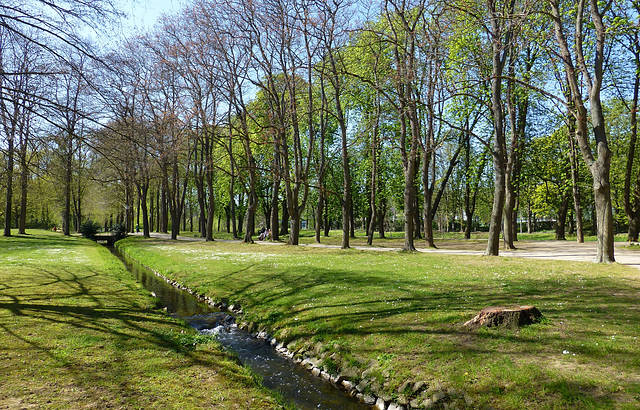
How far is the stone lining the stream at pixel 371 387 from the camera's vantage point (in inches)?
223

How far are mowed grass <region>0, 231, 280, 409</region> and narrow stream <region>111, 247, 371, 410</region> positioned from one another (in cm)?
77

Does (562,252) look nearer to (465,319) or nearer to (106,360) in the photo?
(465,319)

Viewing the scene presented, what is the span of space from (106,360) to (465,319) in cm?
701

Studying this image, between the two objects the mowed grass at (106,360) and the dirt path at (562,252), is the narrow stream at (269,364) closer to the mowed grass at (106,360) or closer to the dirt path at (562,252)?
the mowed grass at (106,360)

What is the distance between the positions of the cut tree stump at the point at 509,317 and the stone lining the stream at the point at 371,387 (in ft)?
6.93

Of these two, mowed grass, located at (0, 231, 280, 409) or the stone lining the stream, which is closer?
mowed grass, located at (0, 231, 280, 409)

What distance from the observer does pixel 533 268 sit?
1395 cm

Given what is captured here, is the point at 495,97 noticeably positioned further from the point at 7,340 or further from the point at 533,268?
the point at 7,340

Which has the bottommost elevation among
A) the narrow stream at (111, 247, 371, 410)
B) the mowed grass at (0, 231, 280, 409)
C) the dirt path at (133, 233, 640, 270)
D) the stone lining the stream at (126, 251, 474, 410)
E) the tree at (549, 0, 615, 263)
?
the narrow stream at (111, 247, 371, 410)

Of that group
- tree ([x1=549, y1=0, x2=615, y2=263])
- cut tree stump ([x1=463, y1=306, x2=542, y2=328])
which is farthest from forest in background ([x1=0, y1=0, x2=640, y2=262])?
cut tree stump ([x1=463, y1=306, x2=542, y2=328])

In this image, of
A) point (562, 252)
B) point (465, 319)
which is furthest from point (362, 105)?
point (465, 319)

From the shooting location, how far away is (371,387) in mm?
6578

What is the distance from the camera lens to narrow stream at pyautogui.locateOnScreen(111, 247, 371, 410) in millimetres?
6563

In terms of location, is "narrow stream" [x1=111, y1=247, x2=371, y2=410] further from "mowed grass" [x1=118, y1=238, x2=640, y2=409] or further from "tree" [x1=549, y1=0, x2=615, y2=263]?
"tree" [x1=549, y1=0, x2=615, y2=263]
